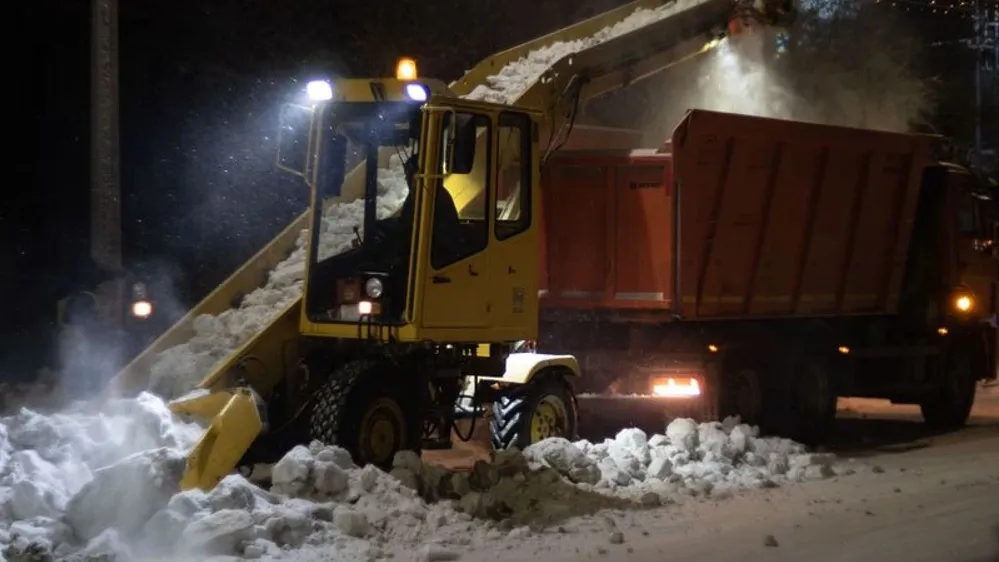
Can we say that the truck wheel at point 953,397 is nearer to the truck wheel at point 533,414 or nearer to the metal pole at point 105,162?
the truck wheel at point 533,414

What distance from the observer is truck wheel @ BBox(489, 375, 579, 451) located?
1044 centimetres

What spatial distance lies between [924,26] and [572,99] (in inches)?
856

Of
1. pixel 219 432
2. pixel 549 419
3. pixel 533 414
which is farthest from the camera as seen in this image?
pixel 549 419

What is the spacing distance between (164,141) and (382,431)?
7.63 m

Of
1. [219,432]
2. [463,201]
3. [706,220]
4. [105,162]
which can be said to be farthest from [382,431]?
[105,162]

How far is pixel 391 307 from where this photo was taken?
31.6 feet

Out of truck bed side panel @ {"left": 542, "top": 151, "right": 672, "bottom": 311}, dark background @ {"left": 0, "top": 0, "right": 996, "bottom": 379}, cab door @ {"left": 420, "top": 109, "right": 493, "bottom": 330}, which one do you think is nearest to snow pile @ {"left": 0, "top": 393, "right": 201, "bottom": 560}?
cab door @ {"left": 420, "top": 109, "right": 493, "bottom": 330}

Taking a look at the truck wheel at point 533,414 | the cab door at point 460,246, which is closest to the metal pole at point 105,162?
the cab door at point 460,246

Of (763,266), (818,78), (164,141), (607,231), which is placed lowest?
(763,266)

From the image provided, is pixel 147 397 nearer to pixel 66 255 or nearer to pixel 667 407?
pixel 667 407

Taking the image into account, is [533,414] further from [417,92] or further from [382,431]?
[417,92]

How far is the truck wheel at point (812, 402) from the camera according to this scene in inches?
516

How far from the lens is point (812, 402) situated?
13281 mm

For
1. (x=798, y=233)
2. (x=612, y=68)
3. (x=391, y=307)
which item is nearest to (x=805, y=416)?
(x=798, y=233)
